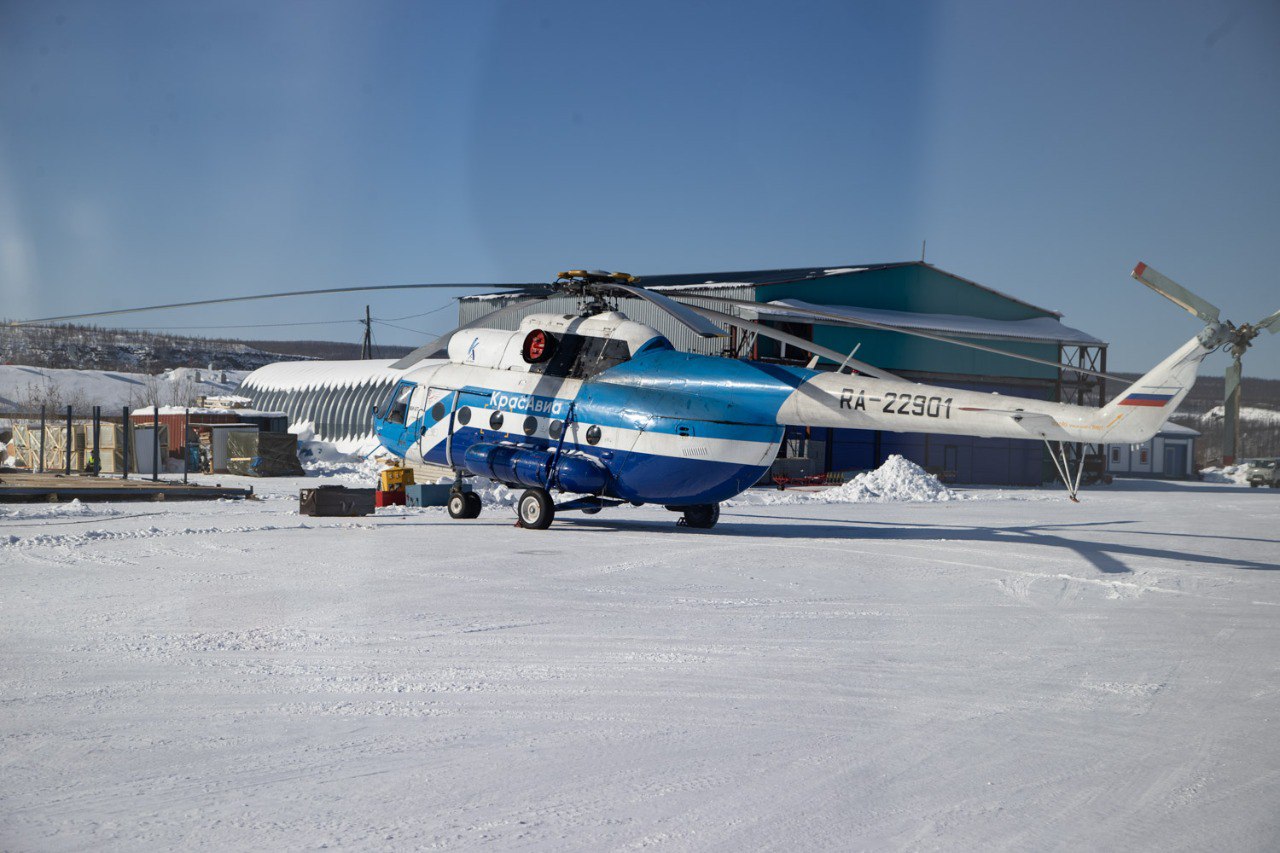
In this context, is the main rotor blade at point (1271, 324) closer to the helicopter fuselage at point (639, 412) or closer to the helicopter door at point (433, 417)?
the helicopter fuselage at point (639, 412)

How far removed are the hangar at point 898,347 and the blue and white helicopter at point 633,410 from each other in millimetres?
18707

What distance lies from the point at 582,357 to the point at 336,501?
528 cm

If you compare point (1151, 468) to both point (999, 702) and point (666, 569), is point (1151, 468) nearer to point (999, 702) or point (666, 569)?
point (666, 569)

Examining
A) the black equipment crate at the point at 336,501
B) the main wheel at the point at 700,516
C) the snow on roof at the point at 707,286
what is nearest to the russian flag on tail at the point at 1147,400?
the main wheel at the point at 700,516

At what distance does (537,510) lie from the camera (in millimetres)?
16953

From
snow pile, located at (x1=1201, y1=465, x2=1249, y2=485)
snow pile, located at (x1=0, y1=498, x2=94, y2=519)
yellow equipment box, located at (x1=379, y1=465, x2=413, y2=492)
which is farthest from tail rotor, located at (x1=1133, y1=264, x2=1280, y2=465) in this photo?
snow pile, located at (x1=1201, y1=465, x2=1249, y2=485)

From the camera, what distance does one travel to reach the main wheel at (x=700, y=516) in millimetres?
17812

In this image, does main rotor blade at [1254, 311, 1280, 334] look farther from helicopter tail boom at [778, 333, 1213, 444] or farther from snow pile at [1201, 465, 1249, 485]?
snow pile at [1201, 465, 1249, 485]

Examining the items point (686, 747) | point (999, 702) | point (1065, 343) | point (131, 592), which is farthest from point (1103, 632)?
point (1065, 343)

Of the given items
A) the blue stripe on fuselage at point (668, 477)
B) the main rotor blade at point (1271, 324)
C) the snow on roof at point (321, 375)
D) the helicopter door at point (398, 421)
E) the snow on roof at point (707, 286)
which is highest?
the snow on roof at point (707, 286)

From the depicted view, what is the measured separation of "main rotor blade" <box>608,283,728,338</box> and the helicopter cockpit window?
527 cm

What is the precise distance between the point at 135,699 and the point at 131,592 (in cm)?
415

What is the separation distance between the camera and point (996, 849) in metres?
4.30

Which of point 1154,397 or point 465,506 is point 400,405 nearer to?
point 465,506
